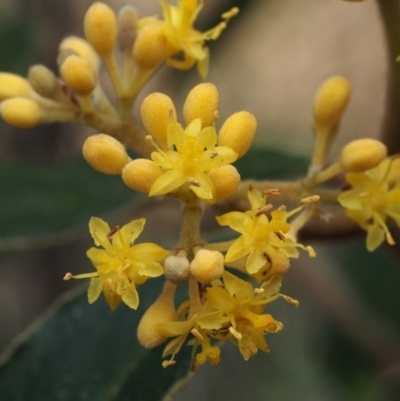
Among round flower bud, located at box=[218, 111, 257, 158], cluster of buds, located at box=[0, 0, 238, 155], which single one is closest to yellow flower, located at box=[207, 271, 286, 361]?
round flower bud, located at box=[218, 111, 257, 158]

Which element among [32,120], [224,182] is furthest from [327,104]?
[32,120]

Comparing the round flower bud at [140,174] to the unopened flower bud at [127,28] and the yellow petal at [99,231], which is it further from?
the unopened flower bud at [127,28]

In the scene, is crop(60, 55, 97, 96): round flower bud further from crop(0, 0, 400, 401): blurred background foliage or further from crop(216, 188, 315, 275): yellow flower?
crop(0, 0, 400, 401): blurred background foliage

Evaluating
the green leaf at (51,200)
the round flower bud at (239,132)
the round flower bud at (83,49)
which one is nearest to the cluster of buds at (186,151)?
the round flower bud at (239,132)

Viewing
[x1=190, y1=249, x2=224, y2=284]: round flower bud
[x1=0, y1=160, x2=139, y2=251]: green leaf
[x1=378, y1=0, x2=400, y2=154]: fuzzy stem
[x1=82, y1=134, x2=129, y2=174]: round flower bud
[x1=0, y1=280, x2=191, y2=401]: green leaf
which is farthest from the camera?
[x1=0, y1=160, x2=139, y2=251]: green leaf

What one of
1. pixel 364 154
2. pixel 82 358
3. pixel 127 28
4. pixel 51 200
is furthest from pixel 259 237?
pixel 51 200

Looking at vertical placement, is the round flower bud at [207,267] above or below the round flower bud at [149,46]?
below

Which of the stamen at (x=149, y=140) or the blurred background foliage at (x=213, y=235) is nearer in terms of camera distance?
the stamen at (x=149, y=140)
